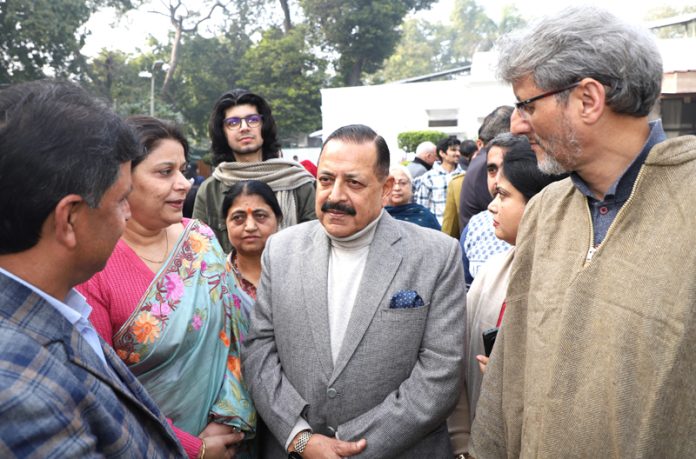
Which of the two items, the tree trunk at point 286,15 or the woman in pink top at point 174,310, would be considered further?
the tree trunk at point 286,15

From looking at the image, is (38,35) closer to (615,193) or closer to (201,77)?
(201,77)

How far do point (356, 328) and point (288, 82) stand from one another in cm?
3572

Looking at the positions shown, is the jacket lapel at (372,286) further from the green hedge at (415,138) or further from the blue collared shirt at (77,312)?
the green hedge at (415,138)

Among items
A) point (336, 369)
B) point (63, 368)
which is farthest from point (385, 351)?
point (63, 368)

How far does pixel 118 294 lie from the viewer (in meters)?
2.31

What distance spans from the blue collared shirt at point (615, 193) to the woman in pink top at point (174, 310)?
1.46 m

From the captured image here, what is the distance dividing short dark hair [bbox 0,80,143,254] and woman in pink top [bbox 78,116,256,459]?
3.01ft

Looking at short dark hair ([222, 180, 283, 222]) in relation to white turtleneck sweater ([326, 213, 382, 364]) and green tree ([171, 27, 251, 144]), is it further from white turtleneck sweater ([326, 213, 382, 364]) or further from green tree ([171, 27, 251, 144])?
green tree ([171, 27, 251, 144])

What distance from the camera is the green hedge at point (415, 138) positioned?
2492 centimetres

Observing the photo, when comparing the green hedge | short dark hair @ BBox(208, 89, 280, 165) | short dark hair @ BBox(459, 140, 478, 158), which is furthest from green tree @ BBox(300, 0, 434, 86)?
short dark hair @ BBox(208, 89, 280, 165)

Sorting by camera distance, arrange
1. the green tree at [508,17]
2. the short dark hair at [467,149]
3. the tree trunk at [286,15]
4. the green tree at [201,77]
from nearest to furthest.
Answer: the short dark hair at [467,149]
the green tree at [201,77]
the tree trunk at [286,15]
the green tree at [508,17]

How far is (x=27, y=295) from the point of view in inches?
54.4

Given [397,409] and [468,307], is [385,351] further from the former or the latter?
[468,307]

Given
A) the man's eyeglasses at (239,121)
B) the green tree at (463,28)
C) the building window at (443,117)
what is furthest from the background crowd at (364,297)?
the green tree at (463,28)
